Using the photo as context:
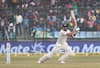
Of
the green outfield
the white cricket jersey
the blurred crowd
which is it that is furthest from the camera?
the blurred crowd

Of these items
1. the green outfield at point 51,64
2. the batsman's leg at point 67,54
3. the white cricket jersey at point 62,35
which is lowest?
the green outfield at point 51,64

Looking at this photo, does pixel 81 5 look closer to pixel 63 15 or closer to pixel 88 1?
pixel 88 1

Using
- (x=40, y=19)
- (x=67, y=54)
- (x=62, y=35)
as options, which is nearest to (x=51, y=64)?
(x=67, y=54)

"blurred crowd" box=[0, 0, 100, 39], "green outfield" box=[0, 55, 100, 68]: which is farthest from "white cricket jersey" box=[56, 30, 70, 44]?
"blurred crowd" box=[0, 0, 100, 39]

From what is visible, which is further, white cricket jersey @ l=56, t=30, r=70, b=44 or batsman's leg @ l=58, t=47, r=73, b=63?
batsman's leg @ l=58, t=47, r=73, b=63

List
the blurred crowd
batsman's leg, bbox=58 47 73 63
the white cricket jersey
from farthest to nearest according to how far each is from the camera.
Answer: the blurred crowd
batsman's leg, bbox=58 47 73 63
the white cricket jersey

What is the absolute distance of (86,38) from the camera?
945 inches

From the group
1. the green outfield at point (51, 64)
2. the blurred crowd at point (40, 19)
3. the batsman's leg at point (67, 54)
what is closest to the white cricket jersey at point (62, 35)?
the batsman's leg at point (67, 54)

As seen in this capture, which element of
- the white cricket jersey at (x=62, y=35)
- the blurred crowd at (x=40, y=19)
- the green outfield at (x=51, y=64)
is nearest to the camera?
the green outfield at (x=51, y=64)

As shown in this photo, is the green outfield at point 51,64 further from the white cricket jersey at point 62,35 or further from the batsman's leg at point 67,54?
the white cricket jersey at point 62,35

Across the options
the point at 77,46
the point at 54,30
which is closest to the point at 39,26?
the point at 54,30

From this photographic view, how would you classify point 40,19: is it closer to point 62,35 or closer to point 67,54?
point 62,35

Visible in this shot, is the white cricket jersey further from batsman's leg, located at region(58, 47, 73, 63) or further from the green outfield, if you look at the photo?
the green outfield

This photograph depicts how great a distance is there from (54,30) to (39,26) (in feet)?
3.04
